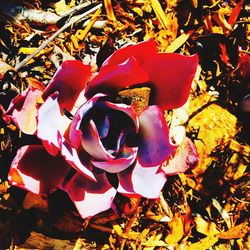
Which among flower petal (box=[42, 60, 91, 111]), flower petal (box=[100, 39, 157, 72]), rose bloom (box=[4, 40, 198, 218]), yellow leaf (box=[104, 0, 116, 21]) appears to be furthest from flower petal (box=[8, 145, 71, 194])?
yellow leaf (box=[104, 0, 116, 21])

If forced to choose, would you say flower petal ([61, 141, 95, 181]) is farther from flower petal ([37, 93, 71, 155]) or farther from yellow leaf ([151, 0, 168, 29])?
yellow leaf ([151, 0, 168, 29])

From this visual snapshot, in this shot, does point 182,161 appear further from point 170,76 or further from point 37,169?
point 37,169

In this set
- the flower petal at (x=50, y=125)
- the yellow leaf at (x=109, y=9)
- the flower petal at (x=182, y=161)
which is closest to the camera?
the flower petal at (x=50, y=125)

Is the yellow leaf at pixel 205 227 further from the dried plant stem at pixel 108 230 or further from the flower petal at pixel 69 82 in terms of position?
the flower petal at pixel 69 82

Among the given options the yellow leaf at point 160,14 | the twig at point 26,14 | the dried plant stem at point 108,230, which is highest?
the twig at point 26,14

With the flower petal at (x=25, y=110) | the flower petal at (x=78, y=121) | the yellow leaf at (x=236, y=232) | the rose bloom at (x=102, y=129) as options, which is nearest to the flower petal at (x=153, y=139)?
the rose bloom at (x=102, y=129)

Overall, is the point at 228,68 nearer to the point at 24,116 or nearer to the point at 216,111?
the point at 216,111

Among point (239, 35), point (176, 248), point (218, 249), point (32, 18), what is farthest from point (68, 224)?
point (239, 35)
